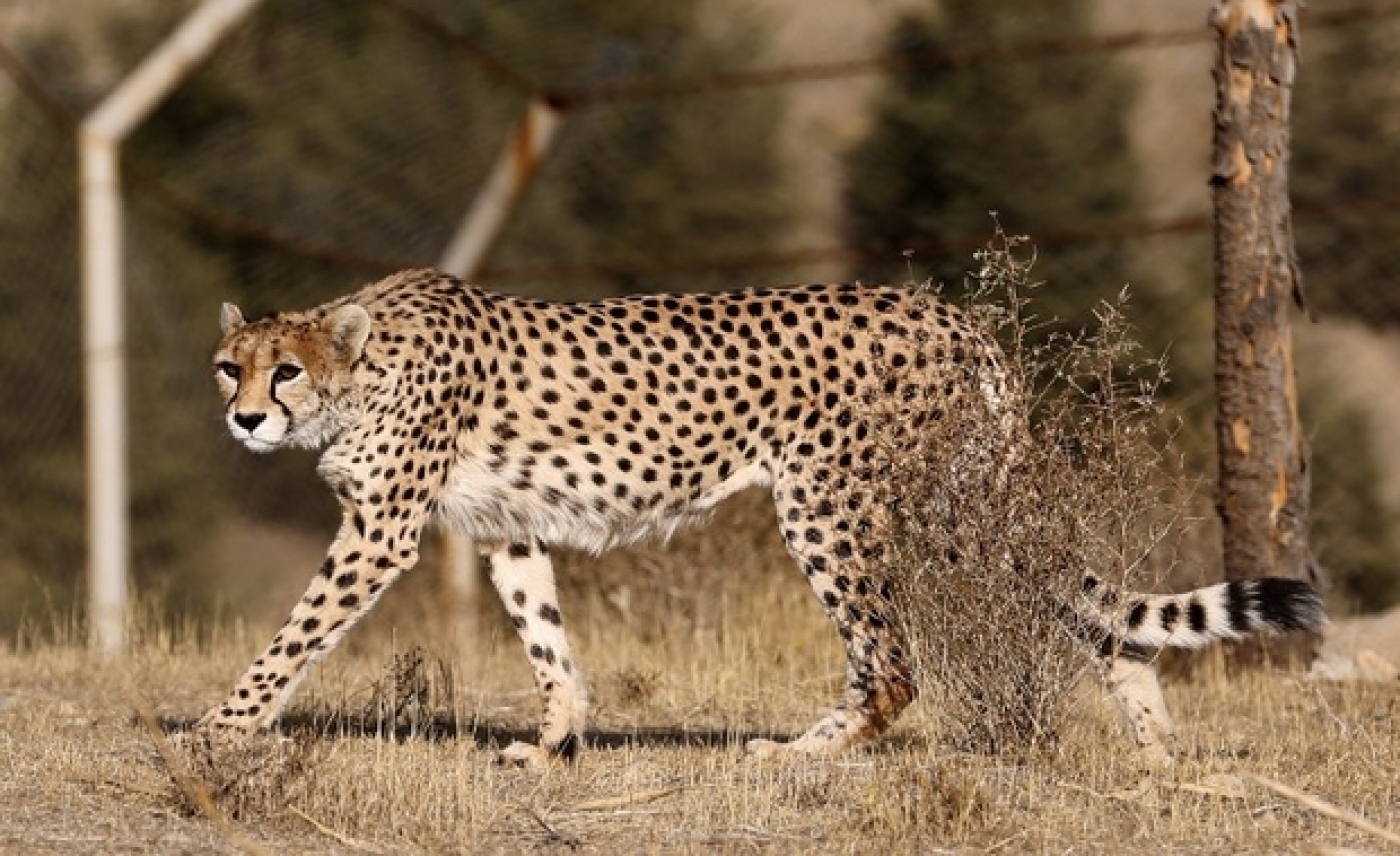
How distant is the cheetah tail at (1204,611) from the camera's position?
5.30 metres

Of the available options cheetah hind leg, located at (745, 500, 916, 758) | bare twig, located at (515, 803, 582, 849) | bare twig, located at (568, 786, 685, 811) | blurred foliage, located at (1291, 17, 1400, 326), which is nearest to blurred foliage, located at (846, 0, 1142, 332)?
blurred foliage, located at (1291, 17, 1400, 326)

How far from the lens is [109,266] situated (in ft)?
30.1

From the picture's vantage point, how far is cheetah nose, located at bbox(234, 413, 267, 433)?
5480 mm

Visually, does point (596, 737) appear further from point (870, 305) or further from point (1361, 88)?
point (1361, 88)

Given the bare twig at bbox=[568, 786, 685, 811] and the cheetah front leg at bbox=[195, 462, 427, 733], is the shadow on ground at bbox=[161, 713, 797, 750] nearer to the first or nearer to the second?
the cheetah front leg at bbox=[195, 462, 427, 733]

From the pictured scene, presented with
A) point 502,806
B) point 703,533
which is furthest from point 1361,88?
point 502,806

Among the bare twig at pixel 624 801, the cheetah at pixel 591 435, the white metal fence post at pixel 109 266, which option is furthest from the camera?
the white metal fence post at pixel 109 266

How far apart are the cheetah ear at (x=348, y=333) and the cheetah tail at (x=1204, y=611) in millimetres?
1713

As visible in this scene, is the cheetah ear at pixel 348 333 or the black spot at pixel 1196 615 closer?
the black spot at pixel 1196 615

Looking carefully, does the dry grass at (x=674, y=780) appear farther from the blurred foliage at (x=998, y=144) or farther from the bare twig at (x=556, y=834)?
the blurred foliage at (x=998, y=144)

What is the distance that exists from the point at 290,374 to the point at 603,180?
15.9 m

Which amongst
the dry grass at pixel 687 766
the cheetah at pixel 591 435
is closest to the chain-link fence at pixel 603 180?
the cheetah at pixel 591 435

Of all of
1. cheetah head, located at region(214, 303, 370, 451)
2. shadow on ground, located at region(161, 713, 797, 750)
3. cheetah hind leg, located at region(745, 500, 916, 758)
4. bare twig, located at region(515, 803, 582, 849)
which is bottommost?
bare twig, located at region(515, 803, 582, 849)

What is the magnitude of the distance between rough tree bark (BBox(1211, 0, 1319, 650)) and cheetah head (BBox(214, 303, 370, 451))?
289 centimetres
